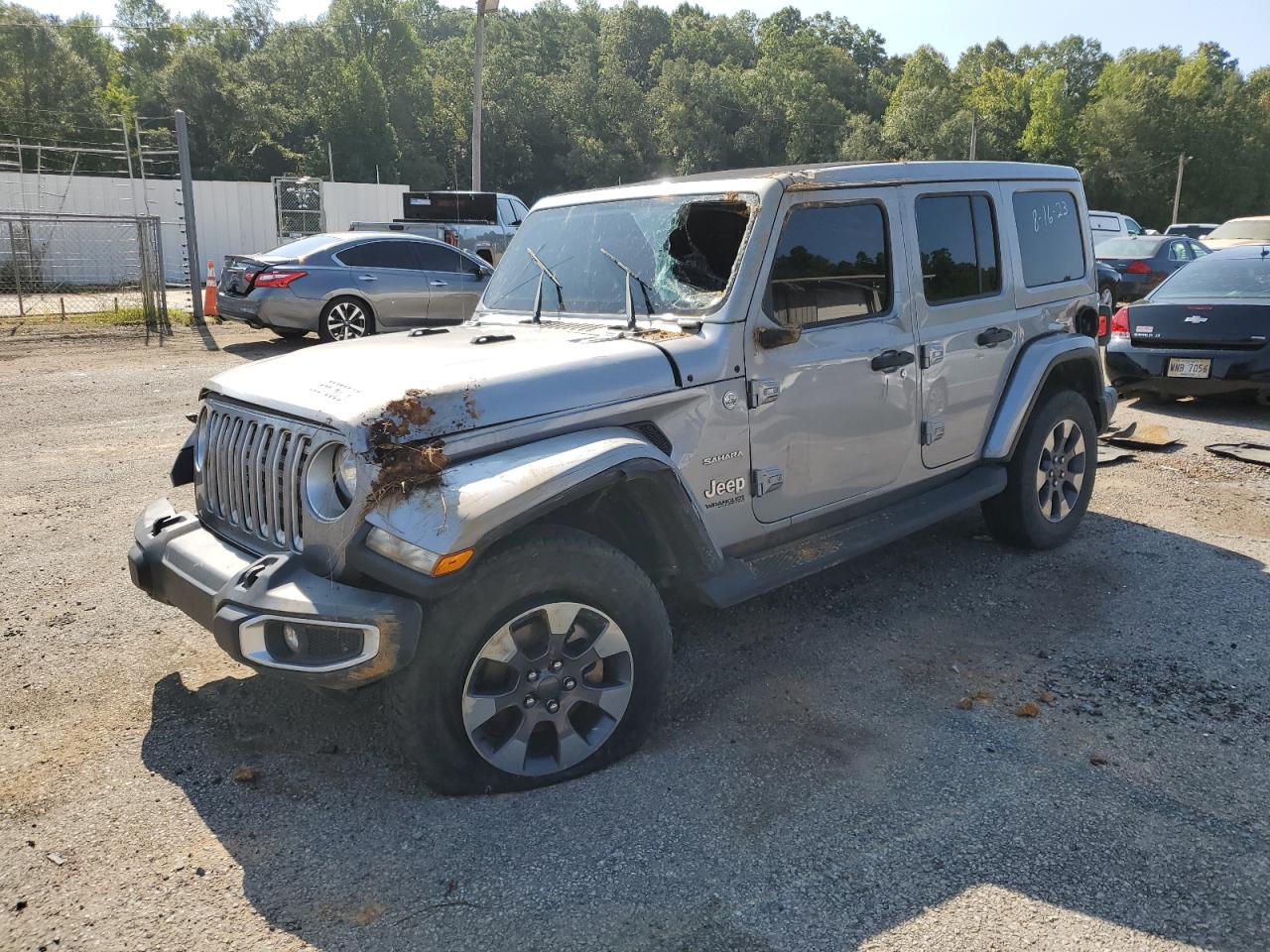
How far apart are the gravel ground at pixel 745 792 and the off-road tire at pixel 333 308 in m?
7.96

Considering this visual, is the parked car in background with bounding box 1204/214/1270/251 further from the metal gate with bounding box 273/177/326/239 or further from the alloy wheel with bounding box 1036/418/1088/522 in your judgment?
the metal gate with bounding box 273/177/326/239

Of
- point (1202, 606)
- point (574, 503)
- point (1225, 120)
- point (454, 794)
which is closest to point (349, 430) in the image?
point (574, 503)

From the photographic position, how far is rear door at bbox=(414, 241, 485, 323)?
13461mm

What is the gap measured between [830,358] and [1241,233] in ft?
73.0

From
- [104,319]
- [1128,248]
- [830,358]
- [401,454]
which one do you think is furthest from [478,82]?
[401,454]

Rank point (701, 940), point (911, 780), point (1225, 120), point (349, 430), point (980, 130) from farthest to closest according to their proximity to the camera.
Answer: point (980, 130)
point (1225, 120)
point (911, 780)
point (349, 430)
point (701, 940)

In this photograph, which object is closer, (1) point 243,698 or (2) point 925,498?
(1) point 243,698

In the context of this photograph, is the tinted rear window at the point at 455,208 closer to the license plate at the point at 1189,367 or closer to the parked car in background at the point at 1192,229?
the license plate at the point at 1189,367

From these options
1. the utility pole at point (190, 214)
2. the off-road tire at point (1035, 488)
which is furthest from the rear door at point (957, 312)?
the utility pole at point (190, 214)

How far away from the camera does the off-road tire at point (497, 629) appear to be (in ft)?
9.64

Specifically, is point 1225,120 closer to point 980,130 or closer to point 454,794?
point 980,130

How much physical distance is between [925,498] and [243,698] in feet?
10.2

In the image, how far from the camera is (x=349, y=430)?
Result: 299 cm

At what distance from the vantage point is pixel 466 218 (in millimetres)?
20281
